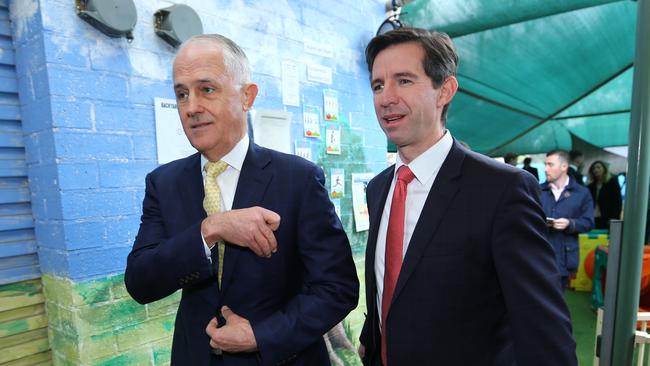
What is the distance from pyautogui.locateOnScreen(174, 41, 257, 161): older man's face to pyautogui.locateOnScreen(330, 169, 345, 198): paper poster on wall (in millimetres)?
1600

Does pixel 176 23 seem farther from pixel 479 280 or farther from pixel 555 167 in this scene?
pixel 555 167

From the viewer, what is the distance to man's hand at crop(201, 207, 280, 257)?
0.94m

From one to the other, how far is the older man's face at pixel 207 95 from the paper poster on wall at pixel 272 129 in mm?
1064

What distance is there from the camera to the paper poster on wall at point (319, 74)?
2.58 m

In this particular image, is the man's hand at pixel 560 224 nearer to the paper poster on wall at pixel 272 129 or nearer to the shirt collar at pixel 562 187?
the shirt collar at pixel 562 187

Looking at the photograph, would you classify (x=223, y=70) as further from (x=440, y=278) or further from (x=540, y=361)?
(x=540, y=361)

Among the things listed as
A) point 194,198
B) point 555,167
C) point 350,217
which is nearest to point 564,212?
point 555,167

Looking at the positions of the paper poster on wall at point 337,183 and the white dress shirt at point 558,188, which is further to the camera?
the white dress shirt at point 558,188

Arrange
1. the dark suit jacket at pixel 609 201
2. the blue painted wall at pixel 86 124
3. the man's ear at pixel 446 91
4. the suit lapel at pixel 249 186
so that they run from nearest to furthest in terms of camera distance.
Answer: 1. the suit lapel at pixel 249 186
2. the man's ear at pixel 446 91
3. the blue painted wall at pixel 86 124
4. the dark suit jacket at pixel 609 201

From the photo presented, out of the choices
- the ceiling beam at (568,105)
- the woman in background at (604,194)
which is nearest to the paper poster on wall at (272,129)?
the ceiling beam at (568,105)

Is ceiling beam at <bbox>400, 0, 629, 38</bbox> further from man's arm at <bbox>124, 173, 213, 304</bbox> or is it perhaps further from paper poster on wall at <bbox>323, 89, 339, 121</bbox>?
man's arm at <bbox>124, 173, 213, 304</bbox>

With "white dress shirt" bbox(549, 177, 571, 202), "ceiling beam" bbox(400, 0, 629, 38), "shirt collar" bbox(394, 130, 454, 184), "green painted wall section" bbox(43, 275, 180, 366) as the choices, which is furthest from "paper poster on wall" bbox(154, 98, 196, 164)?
"white dress shirt" bbox(549, 177, 571, 202)

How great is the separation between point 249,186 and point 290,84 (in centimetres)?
146

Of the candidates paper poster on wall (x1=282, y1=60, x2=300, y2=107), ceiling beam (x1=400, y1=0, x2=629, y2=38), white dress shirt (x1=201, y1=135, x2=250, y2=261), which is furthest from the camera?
ceiling beam (x1=400, y1=0, x2=629, y2=38)
